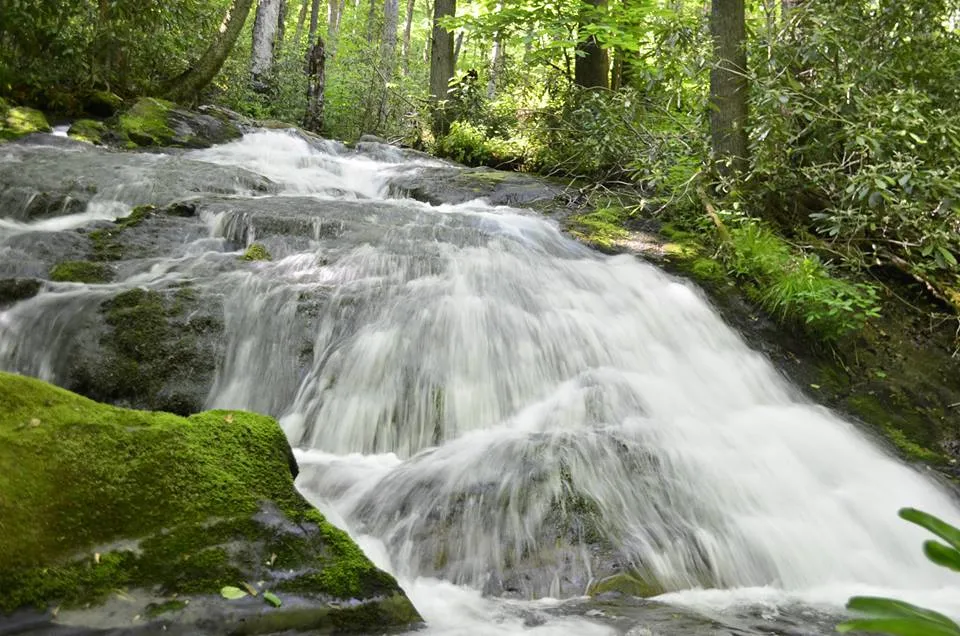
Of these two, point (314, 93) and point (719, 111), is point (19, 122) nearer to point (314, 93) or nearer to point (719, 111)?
point (314, 93)

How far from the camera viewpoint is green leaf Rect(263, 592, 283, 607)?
2035 mm

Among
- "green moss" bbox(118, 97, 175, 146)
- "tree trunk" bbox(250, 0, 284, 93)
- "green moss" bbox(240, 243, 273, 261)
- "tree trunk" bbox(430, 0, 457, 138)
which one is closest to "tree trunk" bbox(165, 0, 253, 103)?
"green moss" bbox(118, 97, 175, 146)

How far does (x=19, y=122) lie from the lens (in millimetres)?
9016

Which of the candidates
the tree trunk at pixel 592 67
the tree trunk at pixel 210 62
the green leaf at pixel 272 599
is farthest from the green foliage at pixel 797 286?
the tree trunk at pixel 210 62

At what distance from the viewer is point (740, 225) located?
6676 millimetres

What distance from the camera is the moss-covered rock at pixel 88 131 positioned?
9.11m

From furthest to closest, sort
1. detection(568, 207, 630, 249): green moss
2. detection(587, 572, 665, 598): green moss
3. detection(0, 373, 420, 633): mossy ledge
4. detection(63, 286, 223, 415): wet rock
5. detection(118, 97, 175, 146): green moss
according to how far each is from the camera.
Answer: detection(118, 97, 175, 146): green moss, detection(568, 207, 630, 249): green moss, detection(63, 286, 223, 415): wet rock, detection(587, 572, 665, 598): green moss, detection(0, 373, 420, 633): mossy ledge

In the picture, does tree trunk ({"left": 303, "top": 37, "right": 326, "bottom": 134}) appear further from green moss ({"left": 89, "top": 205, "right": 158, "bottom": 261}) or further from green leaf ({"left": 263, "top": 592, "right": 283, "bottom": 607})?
green leaf ({"left": 263, "top": 592, "right": 283, "bottom": 607})

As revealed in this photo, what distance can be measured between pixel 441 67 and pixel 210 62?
4.26 metres

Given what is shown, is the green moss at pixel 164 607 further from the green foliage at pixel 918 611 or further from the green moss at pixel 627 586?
the green foliage at pixel 918 611

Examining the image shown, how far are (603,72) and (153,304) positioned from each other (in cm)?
863

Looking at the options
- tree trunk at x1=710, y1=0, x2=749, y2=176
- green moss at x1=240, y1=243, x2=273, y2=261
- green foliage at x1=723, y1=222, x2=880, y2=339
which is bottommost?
green moss at x1=240, y1=243, x2=273, y2=261

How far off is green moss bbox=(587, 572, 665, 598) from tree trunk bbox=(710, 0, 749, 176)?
485 centimetres

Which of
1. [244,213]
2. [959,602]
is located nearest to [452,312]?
[244,213]
